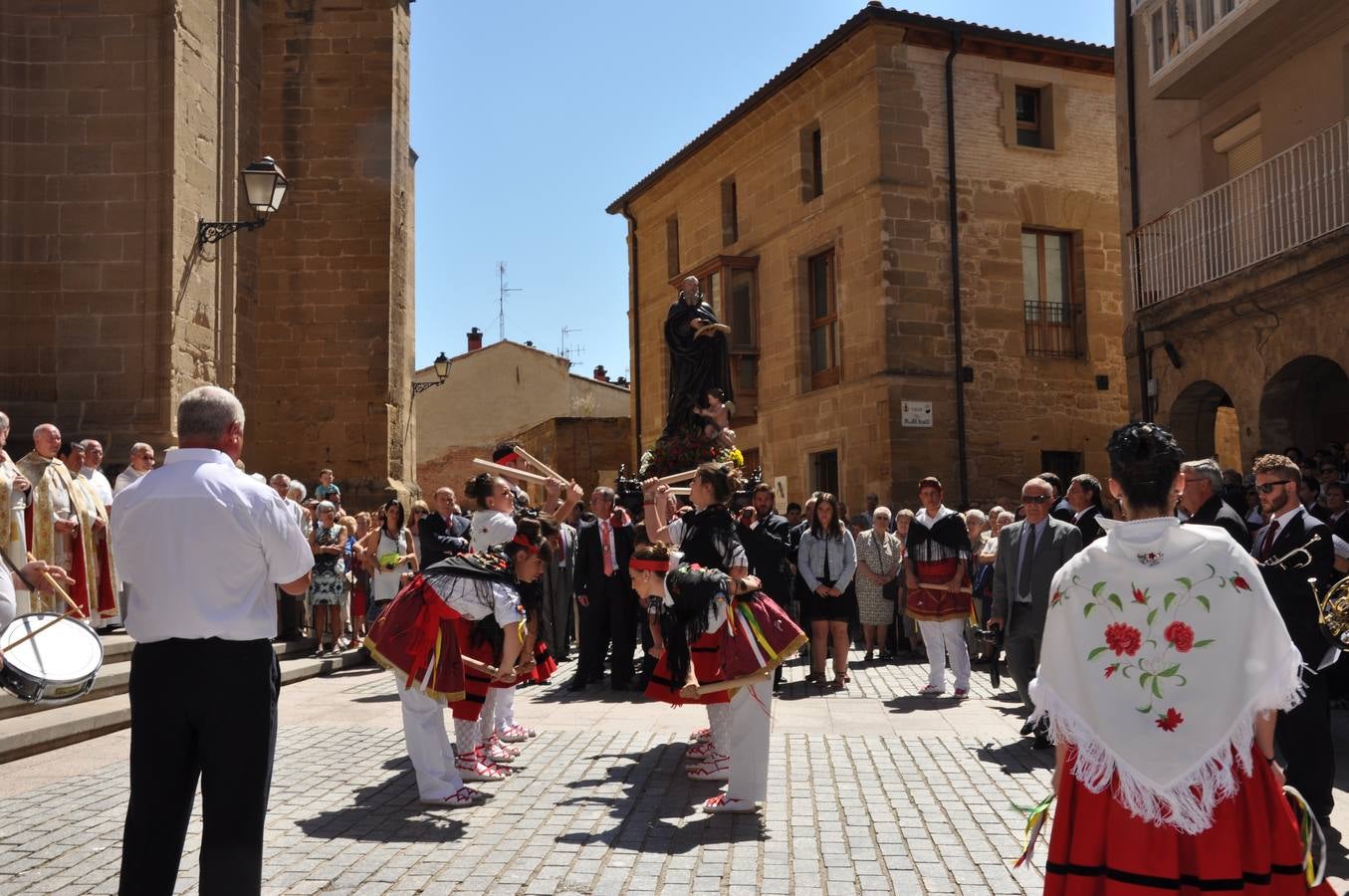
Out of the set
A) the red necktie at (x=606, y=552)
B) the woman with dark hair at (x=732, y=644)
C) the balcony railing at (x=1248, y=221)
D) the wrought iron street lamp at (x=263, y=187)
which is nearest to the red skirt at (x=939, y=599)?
the red necktie at (x=606, y=552)

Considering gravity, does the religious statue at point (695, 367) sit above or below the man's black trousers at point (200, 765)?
above

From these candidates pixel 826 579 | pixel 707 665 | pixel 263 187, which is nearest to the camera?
pixel 707 665

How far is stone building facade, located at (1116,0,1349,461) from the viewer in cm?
1470

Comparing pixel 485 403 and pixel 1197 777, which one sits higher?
pixel 485 403

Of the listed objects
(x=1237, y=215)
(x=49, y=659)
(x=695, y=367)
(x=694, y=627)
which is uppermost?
(x=1237, y=215)

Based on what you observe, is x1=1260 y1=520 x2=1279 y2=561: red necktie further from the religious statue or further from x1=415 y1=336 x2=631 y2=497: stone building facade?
x1=415 y1=336 x2=631 y2=497: stone building facade

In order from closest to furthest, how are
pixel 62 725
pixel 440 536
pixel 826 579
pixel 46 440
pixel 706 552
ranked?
1. pixel 706 552
2. pixel 440 536
3. pixel 62 725
4. pixel 46 440
5. pixel 826 579

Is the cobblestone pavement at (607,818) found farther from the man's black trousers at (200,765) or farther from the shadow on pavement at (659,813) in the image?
the man's black trousers at (200,765)

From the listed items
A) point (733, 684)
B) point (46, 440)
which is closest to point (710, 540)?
point (733, 684)

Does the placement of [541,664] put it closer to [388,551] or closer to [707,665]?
[707,665]

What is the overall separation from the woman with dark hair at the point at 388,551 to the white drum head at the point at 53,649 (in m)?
8.44

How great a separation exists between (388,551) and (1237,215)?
38.3 feet

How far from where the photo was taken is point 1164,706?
11.0 feet

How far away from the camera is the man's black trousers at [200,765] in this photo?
3.85 metres
